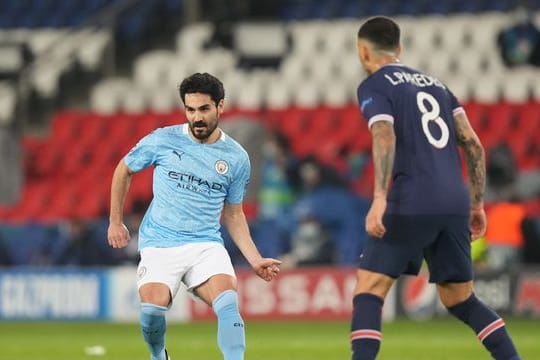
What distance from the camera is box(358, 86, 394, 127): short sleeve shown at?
7.70 m

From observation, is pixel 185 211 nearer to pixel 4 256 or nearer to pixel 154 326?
pixel 154 326

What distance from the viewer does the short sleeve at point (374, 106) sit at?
7703 millimetres

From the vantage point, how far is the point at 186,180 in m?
8.27

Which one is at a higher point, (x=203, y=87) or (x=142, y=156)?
(x=203, y=87)

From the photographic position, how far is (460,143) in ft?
26.6

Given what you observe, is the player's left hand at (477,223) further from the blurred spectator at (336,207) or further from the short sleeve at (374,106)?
the blurred spectator at (336,207)

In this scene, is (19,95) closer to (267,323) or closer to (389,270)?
(267,323)

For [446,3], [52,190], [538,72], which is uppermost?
[446,3]

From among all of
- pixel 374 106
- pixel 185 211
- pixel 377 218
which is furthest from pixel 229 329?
pixel 374 106

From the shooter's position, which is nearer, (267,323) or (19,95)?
(267,323)

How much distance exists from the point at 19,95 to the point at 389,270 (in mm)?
14843

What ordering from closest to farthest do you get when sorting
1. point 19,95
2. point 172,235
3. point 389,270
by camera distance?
point 389,270 → point 172,235 → point 19,95

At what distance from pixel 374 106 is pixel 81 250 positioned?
11.1m

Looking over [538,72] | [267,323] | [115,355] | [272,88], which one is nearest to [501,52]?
[538,72]
